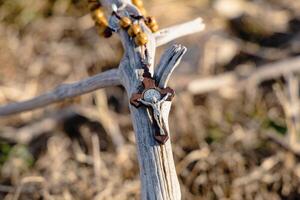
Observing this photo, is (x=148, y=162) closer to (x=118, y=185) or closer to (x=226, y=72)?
(x=118, y=185)

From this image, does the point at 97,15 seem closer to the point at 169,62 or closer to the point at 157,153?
the point at 169,62

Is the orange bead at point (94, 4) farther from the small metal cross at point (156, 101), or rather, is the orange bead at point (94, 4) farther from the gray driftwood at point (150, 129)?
the small metal cross at point (156, 101)

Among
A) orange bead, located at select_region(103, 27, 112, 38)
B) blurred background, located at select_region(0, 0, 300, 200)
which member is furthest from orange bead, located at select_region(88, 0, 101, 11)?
blurred background, located at select_region(0, 0, 300, 200)

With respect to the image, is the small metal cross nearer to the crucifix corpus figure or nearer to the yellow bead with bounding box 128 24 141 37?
the crucifix corpus figure

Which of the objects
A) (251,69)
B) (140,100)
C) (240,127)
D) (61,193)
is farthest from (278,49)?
(140,100)

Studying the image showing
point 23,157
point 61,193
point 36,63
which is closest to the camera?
point 61,193

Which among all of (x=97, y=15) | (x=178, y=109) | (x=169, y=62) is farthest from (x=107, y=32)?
(x=178, y=109)
